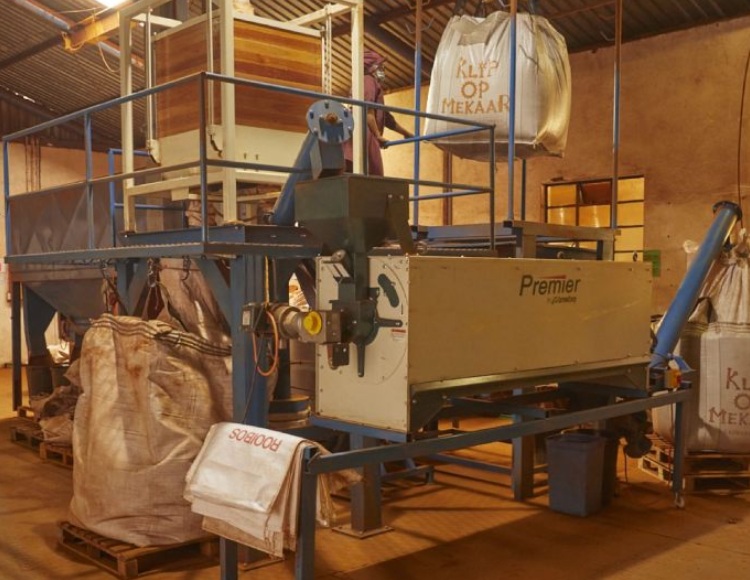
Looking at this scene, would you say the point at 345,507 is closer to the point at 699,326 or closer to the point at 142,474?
the point at 142,474

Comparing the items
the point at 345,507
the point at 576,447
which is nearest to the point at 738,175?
the point at 576,447

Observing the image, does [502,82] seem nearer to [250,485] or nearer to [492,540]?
[492,540]

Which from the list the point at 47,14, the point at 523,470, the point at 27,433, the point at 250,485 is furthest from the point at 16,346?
the point at 250,485

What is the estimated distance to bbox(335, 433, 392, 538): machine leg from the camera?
543 centimetres

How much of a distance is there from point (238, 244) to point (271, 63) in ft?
4.95

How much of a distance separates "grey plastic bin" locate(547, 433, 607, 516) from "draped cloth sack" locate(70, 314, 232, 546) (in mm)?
2470

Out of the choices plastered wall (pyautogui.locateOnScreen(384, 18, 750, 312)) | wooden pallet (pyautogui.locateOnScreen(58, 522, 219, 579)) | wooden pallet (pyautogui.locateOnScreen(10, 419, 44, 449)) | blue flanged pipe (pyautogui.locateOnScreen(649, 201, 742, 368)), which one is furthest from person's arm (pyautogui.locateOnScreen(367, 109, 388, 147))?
wooden pallet (pyautogui.locateOnScreen(10, 419, 44, 449))

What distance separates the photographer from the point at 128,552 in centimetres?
478

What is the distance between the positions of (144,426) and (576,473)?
3081 millimetres

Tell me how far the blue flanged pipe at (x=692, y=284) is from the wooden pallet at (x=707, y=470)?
0.94 metres

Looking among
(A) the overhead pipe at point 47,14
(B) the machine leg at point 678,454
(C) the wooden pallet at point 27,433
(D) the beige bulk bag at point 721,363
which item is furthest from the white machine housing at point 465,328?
(A) the overhead pipe at point 47,14

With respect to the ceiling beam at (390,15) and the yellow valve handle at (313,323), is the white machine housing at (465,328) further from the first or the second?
the ceiling beam at (390,15)

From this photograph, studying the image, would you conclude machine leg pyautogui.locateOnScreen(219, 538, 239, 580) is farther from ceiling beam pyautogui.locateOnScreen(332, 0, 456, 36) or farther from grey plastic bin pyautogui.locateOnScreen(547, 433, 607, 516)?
ceiling beam pyautogui.locateOnScreen(332, 0, 456, 36)

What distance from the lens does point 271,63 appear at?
5.30m
